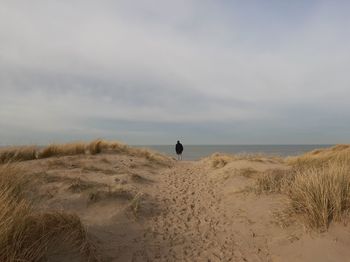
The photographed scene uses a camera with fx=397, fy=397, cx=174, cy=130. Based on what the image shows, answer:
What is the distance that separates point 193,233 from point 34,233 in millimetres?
3451

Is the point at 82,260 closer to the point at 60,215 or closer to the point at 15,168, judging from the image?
the point at 60,215

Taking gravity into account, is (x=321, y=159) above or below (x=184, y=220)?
above

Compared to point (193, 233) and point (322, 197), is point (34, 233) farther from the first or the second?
point (322, 197)

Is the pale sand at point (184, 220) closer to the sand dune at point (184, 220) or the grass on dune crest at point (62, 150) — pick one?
the sand dune at point (184, 220)

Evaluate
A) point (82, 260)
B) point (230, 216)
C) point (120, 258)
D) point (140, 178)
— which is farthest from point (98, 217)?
point (140, 178)

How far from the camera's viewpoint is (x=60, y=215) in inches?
264

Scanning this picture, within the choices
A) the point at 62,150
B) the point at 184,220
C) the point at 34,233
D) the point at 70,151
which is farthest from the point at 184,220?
the point at 62,150

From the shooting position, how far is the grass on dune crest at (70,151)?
16656 millimetres

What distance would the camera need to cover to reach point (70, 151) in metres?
18.5

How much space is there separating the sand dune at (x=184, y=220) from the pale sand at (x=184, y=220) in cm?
2

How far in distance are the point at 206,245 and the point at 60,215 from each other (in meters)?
2.82

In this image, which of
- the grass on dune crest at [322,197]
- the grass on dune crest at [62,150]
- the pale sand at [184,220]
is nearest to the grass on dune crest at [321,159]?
the pale sand at [184,220]

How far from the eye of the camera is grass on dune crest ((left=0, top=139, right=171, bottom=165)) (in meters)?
16.7

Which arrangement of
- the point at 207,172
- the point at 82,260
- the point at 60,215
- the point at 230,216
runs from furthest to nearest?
1. the point at 207,172
2. the point at 230,216
3. the point at 60,215
4. the point at 82,260
